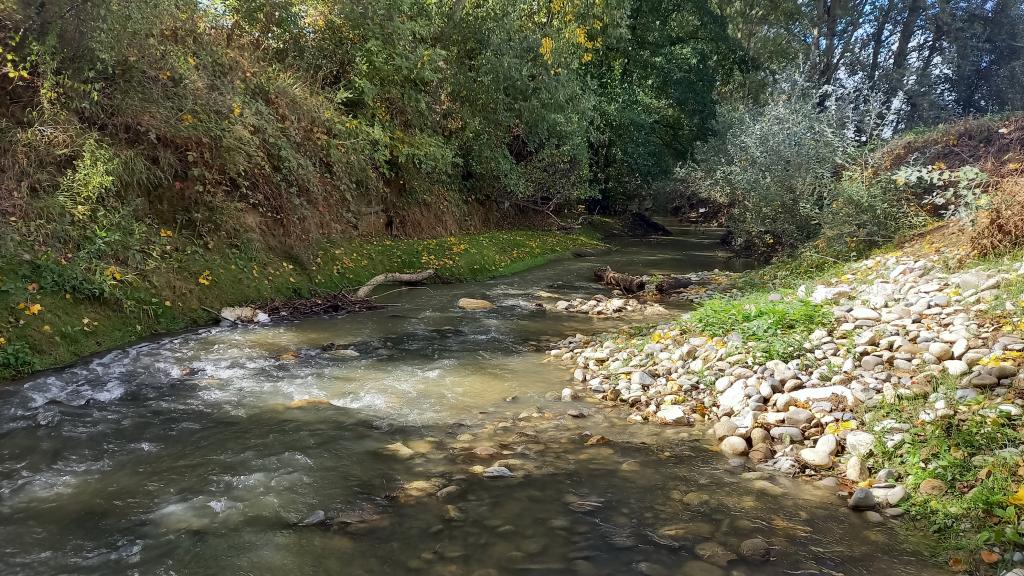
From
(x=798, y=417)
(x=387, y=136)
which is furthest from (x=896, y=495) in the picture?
(x=387, y=136)

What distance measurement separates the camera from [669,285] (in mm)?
14016

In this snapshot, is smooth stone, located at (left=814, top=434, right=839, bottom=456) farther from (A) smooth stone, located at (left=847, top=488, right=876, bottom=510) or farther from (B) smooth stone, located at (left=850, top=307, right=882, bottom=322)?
(B) smooth stone, located at (left=850, top=307, right=882, bottom=322)

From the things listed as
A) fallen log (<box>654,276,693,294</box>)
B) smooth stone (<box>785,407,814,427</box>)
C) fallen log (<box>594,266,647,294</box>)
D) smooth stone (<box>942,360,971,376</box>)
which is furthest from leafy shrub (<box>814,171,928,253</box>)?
smooth stone (<box>785,407,814,427</box>)

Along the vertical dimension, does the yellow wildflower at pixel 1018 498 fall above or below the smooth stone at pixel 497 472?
above

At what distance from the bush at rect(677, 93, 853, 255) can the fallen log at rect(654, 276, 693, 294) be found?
333cm

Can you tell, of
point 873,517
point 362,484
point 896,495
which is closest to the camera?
point 873,517

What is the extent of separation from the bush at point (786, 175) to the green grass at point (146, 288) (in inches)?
393

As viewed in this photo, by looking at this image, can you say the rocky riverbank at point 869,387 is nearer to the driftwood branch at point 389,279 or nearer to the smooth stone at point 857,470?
the smooth stone at point 857,470

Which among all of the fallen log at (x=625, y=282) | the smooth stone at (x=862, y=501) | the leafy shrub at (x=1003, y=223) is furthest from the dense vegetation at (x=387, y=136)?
the smooth stone at (x=862, y=501)

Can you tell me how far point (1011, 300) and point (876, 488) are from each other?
3246 mm

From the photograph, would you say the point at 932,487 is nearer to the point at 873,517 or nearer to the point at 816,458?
the point at 873,517

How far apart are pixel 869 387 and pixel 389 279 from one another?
399 inches

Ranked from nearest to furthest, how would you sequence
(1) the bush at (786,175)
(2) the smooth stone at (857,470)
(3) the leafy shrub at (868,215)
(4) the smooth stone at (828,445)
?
(2) the smooth stone at (857,470)
(4) the smooth stone at (828,445)
(3) the leafy shrub at (868,215)
(1) the bush at (786,175)

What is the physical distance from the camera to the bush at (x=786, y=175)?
1541cm
